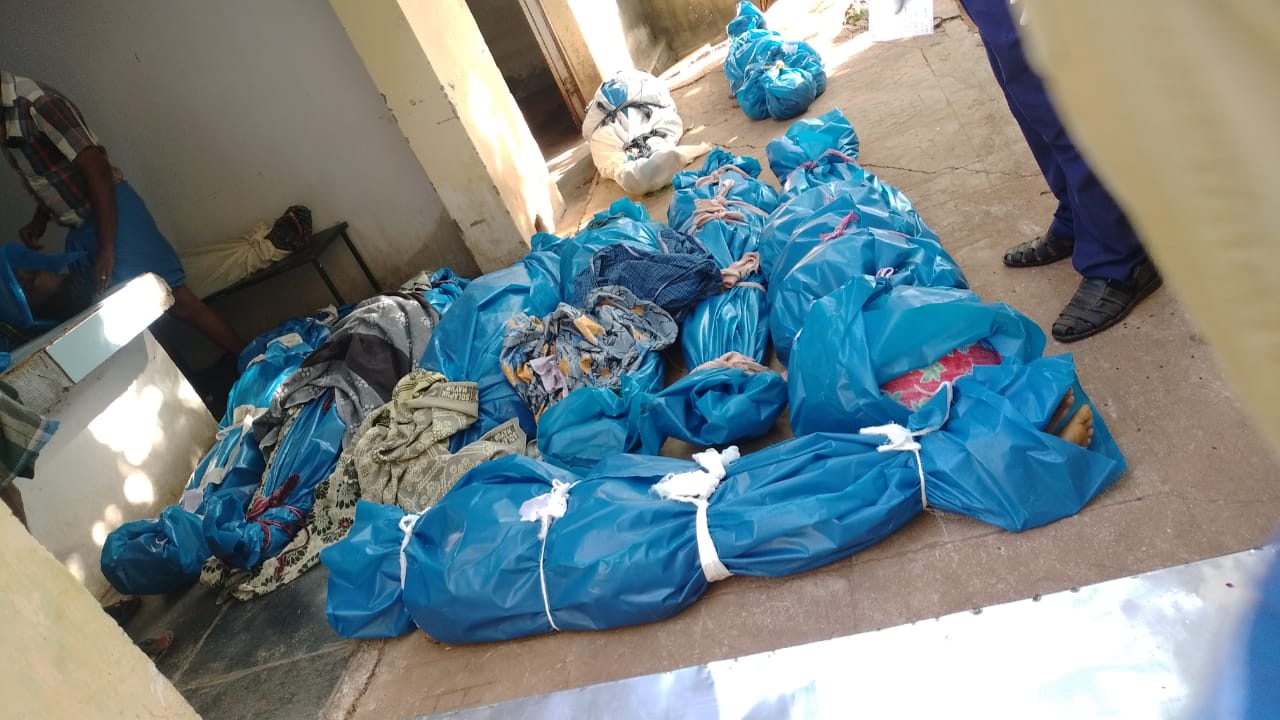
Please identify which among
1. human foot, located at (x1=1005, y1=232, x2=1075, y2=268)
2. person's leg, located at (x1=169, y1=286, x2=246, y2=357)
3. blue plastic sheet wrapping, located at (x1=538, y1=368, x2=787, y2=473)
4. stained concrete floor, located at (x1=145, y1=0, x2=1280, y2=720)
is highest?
person's leg, located at (x1=169, y1=286, x2=246, y2=357)

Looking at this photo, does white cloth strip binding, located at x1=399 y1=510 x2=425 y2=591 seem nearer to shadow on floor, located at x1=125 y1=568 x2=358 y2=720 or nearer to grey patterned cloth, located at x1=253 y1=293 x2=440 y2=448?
shadow on floor, located at x1=125 y1=568 x2=358 y2=720

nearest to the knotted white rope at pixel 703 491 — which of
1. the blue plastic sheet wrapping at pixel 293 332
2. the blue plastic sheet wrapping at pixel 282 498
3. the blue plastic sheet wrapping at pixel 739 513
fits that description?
the blue plastic sheet wrapping at pixel 739 513

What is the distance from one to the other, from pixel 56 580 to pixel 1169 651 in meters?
1.94

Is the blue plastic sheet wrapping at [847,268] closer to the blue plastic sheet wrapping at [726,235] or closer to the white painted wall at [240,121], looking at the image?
the blue plastic sheet wrapping at [726,235]

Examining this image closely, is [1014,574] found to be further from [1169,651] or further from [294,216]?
[294,216]

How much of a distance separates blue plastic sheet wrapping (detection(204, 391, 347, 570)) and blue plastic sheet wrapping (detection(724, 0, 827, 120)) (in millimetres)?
3495

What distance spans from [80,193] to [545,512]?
11.4 ft

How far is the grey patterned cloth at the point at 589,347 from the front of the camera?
301 centimetres

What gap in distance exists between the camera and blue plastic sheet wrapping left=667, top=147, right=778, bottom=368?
9.62 ft

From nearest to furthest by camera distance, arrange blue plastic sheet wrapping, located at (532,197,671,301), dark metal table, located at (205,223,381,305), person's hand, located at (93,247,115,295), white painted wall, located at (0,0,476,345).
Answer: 1. blue plastic sheet wrapping, located at (532,197,671,301)
2. person's hand, located at (93,247,115,295)
3. white painted wall, located at (0,0,476,345)
4. dark metal table, located at (205,223,381,305)

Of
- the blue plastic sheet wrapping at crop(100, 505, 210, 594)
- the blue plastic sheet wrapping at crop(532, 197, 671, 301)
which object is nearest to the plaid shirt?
the blue plastic sheet wrapping at crop(100, 505, 210, 594)

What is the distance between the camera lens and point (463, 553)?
2217 millimetres

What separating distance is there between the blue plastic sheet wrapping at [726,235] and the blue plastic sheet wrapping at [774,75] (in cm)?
139

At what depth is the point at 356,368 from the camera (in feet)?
11.5
